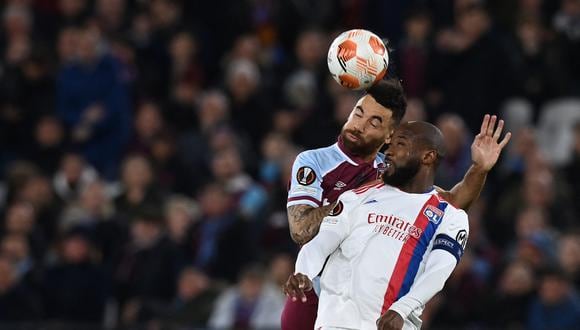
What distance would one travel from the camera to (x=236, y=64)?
15.7 meters

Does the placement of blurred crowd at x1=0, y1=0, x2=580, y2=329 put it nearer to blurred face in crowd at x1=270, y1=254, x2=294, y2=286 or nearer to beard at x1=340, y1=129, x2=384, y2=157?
blurred face in crowd at x1=270, y1=254, x2=294, y2=286

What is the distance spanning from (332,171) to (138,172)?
21.9 ft

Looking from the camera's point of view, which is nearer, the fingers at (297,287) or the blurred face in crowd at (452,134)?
the fingers at (297,287)

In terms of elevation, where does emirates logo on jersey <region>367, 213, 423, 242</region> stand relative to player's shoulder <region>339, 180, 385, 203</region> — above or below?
below

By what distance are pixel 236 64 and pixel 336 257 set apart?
8.63m

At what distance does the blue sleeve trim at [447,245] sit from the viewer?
278 inches

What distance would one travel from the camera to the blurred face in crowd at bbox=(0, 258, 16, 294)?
13.3 metres

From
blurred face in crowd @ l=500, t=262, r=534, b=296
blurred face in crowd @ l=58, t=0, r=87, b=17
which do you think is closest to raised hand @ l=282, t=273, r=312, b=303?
blurred face in crowd @ l=500, t=262, r=534, b=296

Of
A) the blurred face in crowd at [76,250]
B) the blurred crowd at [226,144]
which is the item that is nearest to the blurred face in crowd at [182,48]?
the blurred crowd at [226,144]

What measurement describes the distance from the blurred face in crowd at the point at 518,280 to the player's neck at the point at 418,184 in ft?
18.0

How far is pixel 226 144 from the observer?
47.3 feet

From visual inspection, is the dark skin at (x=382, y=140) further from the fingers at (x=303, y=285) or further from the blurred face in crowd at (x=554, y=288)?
the blurred face in crowd at (x=554, y=288)

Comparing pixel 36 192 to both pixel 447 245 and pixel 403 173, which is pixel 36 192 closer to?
pixel 403 173

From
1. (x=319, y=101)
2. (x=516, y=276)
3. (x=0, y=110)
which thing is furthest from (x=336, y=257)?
(x=0, y=110)
